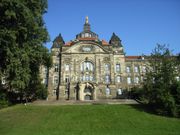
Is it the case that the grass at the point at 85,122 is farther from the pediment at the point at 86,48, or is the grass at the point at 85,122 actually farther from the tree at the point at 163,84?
the pediment at the point at 86,48

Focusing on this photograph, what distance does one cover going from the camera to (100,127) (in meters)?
22.2

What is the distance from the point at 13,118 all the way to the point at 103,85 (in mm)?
27154

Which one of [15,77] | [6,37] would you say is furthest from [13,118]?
[6,37]

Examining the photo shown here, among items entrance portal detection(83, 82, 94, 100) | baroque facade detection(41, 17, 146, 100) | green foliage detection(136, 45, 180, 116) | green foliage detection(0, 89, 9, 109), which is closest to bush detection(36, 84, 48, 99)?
baroque facade detection(41, 17, 146, 100)

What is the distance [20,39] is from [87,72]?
2712cm

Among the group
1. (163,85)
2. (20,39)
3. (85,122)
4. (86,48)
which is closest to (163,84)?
(163,85)

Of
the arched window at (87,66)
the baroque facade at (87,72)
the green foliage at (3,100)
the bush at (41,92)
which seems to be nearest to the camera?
the green foliage at (3,100)

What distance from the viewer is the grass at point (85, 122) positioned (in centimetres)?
2054

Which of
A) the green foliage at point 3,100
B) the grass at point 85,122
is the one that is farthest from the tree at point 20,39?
the green foliage at point 3,100

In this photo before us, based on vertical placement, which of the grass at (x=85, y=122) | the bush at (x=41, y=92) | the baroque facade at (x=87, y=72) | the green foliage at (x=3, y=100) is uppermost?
the baroque facade at (x=87, y=72)

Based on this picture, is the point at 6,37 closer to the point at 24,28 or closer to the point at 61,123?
the point at 24,28

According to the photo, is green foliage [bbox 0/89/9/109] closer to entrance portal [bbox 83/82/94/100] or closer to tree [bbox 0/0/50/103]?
tree [bbox 0/0/50/103]

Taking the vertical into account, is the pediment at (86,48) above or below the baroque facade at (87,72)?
above

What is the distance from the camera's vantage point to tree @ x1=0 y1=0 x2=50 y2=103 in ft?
74.7
